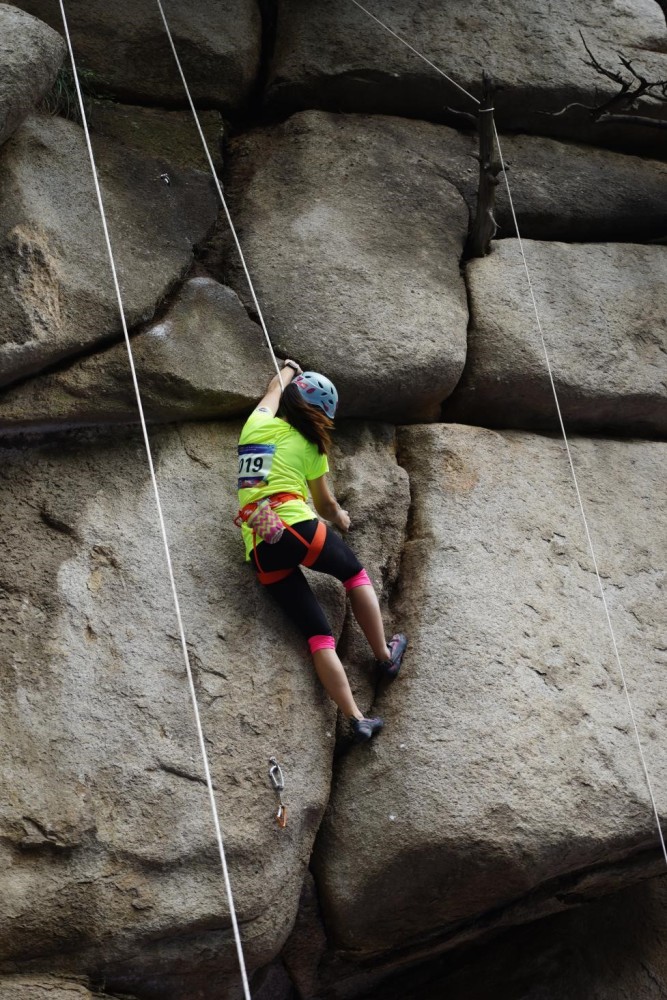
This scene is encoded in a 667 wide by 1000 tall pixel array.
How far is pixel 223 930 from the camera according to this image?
166 inches

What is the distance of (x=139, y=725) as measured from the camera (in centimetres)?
429

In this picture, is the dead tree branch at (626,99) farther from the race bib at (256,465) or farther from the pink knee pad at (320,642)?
the pink knee pad at (320,642)

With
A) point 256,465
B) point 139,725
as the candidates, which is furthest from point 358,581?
point 139,725

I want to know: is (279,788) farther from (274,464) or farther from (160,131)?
(160,131)

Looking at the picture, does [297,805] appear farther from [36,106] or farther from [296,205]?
[36,106]

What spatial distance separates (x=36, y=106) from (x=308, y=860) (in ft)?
12.1

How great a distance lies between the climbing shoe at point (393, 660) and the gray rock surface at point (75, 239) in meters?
1.86

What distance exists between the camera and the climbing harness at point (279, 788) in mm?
4367

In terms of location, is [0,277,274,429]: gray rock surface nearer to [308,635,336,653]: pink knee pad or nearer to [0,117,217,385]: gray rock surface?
[0,117,217,385]: gray rock surface

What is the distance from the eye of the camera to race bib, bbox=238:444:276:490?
4602 millimetres

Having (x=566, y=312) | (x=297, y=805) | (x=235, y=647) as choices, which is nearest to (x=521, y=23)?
(x=566, y=312)

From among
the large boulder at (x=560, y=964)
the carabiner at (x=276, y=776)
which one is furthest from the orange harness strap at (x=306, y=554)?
the large boulder at (x=560, y=964)

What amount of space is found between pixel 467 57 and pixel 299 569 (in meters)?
3.62

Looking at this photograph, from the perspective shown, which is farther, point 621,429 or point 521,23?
point 521,23
